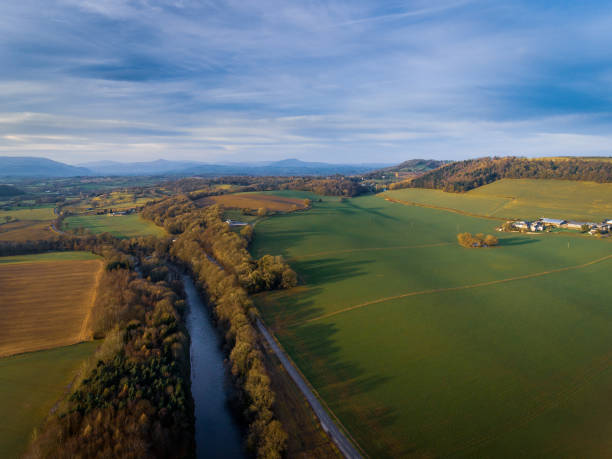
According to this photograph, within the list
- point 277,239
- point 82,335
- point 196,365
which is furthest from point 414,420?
point 277,239

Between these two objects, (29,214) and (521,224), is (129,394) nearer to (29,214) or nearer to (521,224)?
(521,224)

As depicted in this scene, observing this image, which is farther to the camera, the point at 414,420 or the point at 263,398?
the point at 263,398

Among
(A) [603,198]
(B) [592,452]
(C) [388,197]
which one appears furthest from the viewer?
(C) [388,197]

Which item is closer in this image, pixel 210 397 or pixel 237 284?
pixel 210 397

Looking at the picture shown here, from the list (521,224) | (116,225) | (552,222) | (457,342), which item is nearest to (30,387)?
(457,342)

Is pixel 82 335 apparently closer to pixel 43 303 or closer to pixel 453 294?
pixel 43 303

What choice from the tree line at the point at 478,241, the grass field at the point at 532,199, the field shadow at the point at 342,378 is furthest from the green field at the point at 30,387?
the grass field at the point at 532,199
